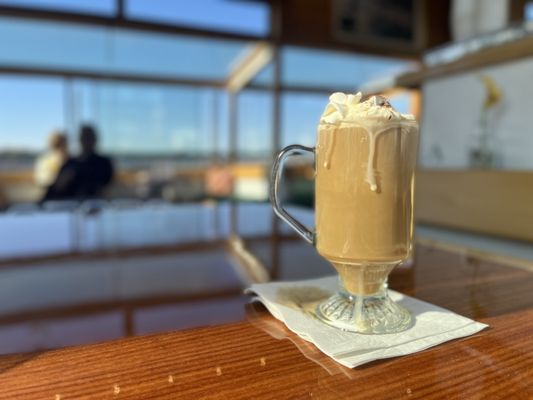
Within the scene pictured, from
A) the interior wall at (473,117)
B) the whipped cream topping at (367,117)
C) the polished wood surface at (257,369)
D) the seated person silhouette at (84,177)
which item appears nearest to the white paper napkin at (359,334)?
the polished wood surface at (257,369)

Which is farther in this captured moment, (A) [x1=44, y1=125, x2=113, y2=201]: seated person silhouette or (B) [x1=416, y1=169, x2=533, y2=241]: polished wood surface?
(A) [x1=44, y1=125, x2=113, y2=201]: seated person silhouette

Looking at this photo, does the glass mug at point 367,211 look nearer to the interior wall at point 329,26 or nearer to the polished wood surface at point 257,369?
the polished wood surface at point 257,369

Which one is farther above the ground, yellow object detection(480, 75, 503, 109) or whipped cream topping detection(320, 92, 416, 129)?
yellow object detection(480, 75, 503, 109)

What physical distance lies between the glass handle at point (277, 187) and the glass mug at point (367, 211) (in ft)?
0.10

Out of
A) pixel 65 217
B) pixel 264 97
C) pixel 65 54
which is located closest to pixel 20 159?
pixel 65 54

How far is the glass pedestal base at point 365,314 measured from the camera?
43 cm

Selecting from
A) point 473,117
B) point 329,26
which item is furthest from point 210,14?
point 473,117

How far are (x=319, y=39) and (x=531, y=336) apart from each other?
3.91m

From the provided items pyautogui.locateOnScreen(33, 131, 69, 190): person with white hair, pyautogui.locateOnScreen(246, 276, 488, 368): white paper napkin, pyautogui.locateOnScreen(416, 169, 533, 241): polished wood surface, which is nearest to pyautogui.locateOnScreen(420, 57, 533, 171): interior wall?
pyautogui.locateOnScreen(416, 169, 533, 241): polished wood surface

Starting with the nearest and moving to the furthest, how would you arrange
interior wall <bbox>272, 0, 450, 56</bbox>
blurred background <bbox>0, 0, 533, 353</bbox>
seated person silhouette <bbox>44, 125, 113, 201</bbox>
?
1. blurred background <bbox>0, 0, 533, 353</bbox>
2. seated person silhouette <bbox>44, 125, 113, 201</bbox>
3. interior wall <bbox>272, 0, 450, 56</bbox>

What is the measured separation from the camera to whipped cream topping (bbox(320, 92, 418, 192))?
42 cm

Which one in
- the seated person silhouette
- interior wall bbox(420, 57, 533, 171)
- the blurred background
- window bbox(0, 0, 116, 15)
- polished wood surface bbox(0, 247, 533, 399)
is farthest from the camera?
window bbox(0, 0, 116, 15)

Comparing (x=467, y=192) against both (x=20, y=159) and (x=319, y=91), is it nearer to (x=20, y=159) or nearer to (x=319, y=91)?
(x=319, y=91)

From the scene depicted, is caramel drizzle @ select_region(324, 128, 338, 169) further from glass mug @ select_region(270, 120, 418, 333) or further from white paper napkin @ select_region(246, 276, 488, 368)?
white paper napkin @ select_region(246, 276, 488, 368)
